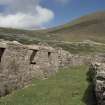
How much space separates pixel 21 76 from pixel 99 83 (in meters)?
8.14

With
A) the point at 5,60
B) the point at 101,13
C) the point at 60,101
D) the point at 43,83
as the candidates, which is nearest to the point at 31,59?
the point at 43,83

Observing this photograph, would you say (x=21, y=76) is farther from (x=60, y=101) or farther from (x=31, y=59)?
(x=60, y=101)

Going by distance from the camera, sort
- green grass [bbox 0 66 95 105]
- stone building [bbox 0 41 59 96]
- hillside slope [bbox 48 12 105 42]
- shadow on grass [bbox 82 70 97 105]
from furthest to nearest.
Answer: hillside slope [bbox 48 12 105 42] < stone building [bbox 0 41 59 96] < green grass [bbox 0 66 95 105] < shadow on grass [bbox 82 70 97 105]

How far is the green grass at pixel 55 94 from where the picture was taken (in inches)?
731

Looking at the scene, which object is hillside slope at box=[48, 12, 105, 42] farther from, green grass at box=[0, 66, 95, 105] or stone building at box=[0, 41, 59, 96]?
green grass at box=[0, 66, 95, 105]

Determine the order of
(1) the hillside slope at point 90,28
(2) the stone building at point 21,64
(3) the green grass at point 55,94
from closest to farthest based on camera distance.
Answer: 1. (3) the green grass at point 55,94
2. (2) the stone building at point 21,64
3. (1) the hillside slope at point 90,28

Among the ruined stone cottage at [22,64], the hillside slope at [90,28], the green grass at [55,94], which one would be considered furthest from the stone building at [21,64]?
the hillside slope at [90,28]

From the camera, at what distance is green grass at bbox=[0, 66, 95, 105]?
18.6 meters

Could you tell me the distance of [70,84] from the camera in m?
22.2

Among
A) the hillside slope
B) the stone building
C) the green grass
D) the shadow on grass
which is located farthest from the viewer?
the hillside slope

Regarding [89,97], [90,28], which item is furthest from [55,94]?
[90,28]

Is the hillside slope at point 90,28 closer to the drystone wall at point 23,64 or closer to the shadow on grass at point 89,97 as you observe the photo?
the drystone wall at point 23,64

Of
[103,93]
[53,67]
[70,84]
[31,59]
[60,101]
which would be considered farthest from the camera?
[53,67]

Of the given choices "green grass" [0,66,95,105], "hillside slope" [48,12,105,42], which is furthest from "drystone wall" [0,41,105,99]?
"hillside slope" [48,12,105,42]
